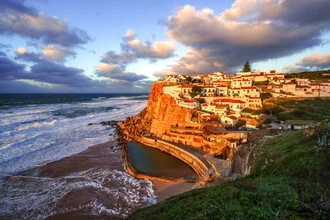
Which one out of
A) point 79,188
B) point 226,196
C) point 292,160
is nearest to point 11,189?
point 79,188

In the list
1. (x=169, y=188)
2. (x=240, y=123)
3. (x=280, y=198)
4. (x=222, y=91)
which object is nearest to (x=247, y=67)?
(x=222, y=91)

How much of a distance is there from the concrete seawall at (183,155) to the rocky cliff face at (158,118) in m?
3.86

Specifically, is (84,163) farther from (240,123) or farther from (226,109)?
(226,109)

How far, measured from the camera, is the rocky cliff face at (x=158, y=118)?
134ft

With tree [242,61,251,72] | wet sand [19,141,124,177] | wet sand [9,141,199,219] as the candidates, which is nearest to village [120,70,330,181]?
wet sand [9,141,199,219]

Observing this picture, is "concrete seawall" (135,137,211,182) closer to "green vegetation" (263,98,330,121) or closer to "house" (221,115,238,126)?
"house" (221,115,238,126)

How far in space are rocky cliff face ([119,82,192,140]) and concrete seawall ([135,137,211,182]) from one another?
3863mm

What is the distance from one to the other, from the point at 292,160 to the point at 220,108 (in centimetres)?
3034

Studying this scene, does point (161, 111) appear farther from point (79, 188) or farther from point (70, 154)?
point (79, 188)

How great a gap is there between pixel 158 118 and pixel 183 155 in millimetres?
18946

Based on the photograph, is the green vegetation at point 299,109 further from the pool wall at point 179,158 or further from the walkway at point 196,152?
the pool wall at point 179,158

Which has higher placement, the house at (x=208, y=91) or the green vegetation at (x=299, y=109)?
the house at (x=208, y=91)

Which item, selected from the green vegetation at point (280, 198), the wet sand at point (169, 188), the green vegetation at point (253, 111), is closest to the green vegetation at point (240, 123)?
the green vegetation at point (253, 111)

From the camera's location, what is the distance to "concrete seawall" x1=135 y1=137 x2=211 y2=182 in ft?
75.8
